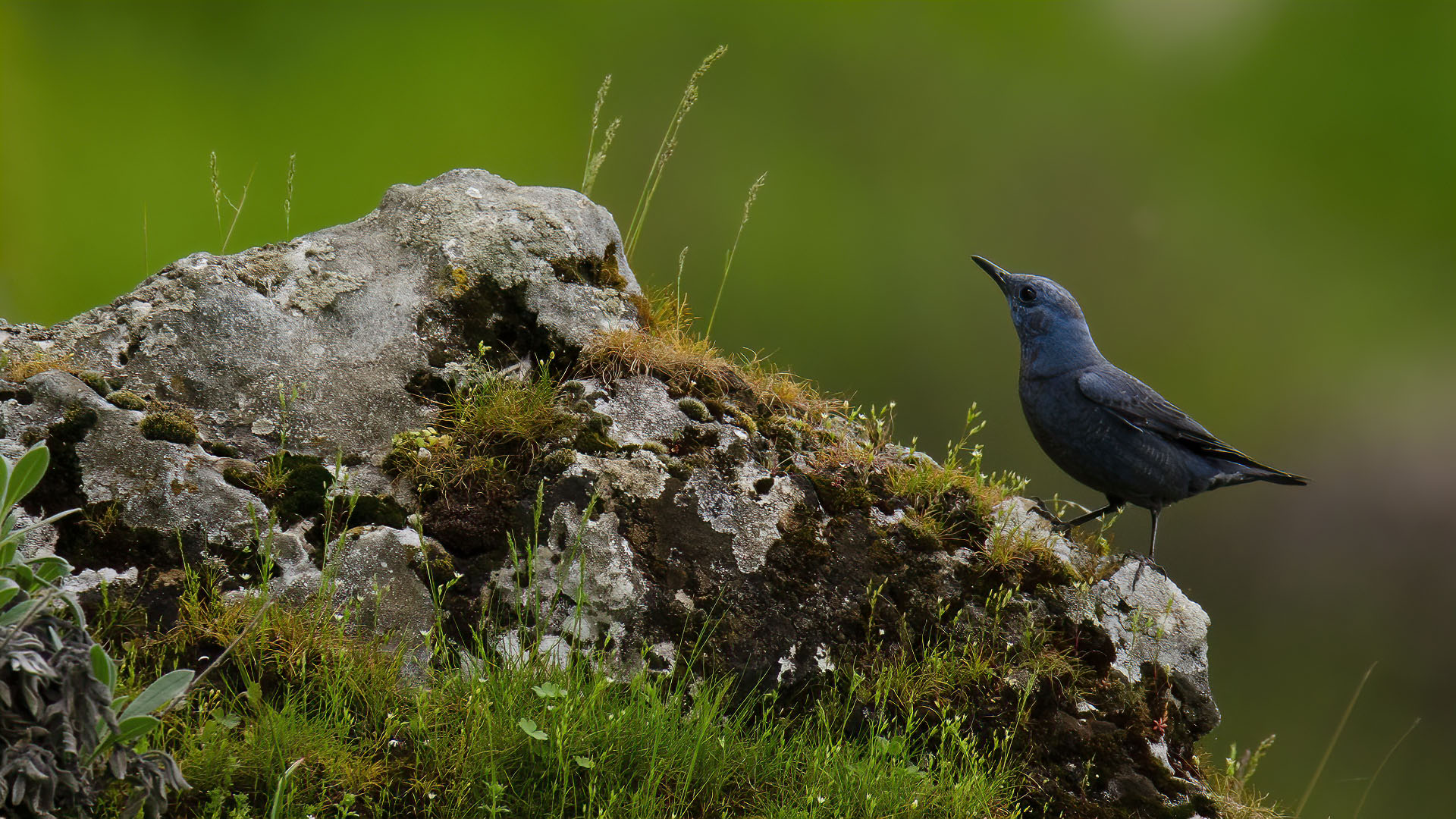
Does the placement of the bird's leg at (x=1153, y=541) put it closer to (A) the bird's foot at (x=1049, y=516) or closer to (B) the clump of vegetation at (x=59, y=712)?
(A) the bird's foot at (x=1049, y=516)

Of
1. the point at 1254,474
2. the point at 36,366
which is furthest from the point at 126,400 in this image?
the point at 1254,474

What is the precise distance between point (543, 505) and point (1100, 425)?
2.79 meters

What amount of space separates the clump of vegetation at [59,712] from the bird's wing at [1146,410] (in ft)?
13.3

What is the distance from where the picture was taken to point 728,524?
156 inches

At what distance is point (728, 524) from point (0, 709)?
244 cm

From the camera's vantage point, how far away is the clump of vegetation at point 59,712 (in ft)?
7.47

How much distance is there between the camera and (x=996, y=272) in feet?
16.8

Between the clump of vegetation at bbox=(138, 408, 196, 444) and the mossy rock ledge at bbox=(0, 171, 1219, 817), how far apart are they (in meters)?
0.02

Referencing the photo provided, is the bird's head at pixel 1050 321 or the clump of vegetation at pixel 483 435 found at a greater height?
the bird's head at pixel 1050 321

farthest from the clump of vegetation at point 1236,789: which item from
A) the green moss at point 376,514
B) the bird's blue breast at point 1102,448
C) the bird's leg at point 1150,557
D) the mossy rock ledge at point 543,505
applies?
the green moss at point 376,514

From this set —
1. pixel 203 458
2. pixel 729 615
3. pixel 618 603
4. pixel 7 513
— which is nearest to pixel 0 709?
pixel 7 513

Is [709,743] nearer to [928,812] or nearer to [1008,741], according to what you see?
[928,812]

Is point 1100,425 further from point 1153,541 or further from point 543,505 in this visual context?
point 543,505

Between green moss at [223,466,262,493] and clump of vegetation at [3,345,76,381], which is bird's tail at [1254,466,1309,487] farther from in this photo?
clump of vegetation at [3,345,76,381]
